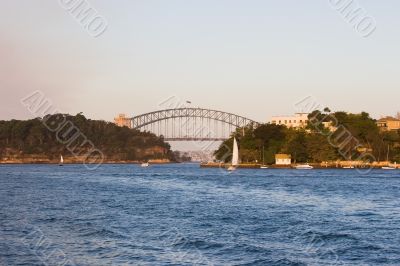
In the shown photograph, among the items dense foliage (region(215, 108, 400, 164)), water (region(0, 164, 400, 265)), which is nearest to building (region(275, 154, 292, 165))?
dense foliage (region(215, 108, 400, 164))

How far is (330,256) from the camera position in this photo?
2655 centimetres

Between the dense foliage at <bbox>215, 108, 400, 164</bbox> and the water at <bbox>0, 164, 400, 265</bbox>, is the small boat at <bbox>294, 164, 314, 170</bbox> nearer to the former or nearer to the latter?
the dense foliage at <bbox>215, 108, 400, 164</bbox>

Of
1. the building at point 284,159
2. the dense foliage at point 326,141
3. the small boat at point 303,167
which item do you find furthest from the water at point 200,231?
the building at point 284,159

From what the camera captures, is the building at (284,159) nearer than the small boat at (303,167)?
No

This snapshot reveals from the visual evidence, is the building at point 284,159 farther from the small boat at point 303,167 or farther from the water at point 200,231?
the water at point 200,231

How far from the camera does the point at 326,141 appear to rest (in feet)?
489

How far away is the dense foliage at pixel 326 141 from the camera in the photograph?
490 ft

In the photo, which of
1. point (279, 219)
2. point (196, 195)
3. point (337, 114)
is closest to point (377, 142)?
point (337, 114)

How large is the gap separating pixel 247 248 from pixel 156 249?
12.2 ft

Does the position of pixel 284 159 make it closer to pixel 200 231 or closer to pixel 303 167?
pixel 303 167

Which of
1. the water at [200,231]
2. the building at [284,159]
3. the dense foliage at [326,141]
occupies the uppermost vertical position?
the dense foliage at [326,141]

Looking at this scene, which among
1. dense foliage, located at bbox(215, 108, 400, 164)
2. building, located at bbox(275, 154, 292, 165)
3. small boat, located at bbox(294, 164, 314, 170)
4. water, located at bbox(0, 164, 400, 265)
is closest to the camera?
water, located at bbox(0, 164, 400, 265)

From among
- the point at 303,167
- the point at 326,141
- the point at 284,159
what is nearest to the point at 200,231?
the point at 303,167

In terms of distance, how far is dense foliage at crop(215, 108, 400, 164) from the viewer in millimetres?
149250
